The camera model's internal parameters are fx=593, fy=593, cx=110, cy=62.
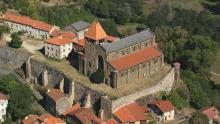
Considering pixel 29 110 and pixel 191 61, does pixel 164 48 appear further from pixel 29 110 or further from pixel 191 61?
pixel 29 110

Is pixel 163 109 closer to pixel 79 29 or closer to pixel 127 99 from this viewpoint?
pixel 127 99

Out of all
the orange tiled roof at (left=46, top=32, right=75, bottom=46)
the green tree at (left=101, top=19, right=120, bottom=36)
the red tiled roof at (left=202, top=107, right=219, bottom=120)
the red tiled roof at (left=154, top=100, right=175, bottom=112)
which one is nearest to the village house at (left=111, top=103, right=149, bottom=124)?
the red tiled roof at (left=154, top=100, right=175, bottom=112)

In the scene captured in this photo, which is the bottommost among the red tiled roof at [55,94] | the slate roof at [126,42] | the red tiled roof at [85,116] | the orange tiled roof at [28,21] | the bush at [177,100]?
the bush at [177,100]

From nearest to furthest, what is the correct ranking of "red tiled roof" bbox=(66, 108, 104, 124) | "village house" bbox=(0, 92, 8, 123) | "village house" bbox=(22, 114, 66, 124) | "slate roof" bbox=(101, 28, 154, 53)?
"village house" bbox=(22, 114, 66, 124) < "red tiled roof" bbox=(66, 108, 104, 124) < "village house" bbox=(0, 92, 8, 123) < "slate roof" bbox=(101, 28, 154, 53)

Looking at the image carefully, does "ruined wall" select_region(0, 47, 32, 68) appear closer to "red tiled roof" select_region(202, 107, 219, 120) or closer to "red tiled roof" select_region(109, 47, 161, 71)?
"red tiled roof" select_region(109, 47, 161, 71)

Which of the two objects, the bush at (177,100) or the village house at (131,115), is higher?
the village house at (131,115)

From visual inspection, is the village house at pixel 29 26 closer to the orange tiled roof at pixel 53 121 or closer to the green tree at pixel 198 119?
the orange tiled roof at pixel 53 121

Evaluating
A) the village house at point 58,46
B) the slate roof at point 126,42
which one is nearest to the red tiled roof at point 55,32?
the village house at point 58,46

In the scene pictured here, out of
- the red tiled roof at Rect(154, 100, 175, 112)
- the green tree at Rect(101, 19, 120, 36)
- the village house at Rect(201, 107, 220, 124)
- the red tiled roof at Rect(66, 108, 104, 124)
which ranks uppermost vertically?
the green tree at Rect(101, 19, 120, 36)
